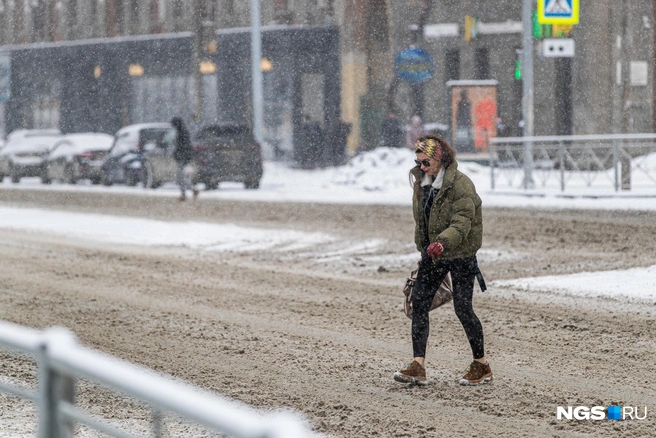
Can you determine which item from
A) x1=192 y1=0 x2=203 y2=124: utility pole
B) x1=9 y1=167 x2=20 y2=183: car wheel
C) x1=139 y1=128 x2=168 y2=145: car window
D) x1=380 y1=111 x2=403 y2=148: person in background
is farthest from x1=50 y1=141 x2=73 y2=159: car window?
x1=380 y1=111 x2=403 y2=148: person in background

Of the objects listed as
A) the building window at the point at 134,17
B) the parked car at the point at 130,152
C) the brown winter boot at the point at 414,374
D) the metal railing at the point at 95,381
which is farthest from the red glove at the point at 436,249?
the building window at the point at 134,17

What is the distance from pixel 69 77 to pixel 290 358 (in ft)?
152

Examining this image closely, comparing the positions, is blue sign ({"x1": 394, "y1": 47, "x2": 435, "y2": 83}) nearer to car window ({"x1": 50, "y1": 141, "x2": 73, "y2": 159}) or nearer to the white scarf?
car window ({"x1": 50, "y1": 141, "x2": 73, "y2": 159})

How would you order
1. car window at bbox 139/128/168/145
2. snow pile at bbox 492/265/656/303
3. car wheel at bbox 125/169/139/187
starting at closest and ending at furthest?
snow pile at bbox 492/265/656/303 < car window at bbox 139/128/168/145 < car wheel at bbox 125/169/139/187

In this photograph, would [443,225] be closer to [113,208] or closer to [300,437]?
[300,437]

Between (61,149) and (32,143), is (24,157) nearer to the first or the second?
(32,143)

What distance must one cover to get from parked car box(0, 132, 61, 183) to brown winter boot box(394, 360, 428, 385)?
103 ft

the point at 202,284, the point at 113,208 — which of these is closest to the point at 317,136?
the point at 113,208

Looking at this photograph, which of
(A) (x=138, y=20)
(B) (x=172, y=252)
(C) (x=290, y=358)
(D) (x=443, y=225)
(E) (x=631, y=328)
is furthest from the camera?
(A) (x=138, y=20)

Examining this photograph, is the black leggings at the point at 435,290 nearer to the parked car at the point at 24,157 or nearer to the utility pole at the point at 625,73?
the utility pole at the point at 625,73

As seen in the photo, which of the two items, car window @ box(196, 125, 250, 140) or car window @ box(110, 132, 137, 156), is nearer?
car window @ box(196, 125, 250, 140)

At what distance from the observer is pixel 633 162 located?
23.1 meters

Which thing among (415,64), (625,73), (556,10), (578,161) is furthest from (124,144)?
(578,161)

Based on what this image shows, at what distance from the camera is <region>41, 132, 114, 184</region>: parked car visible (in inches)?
1378
